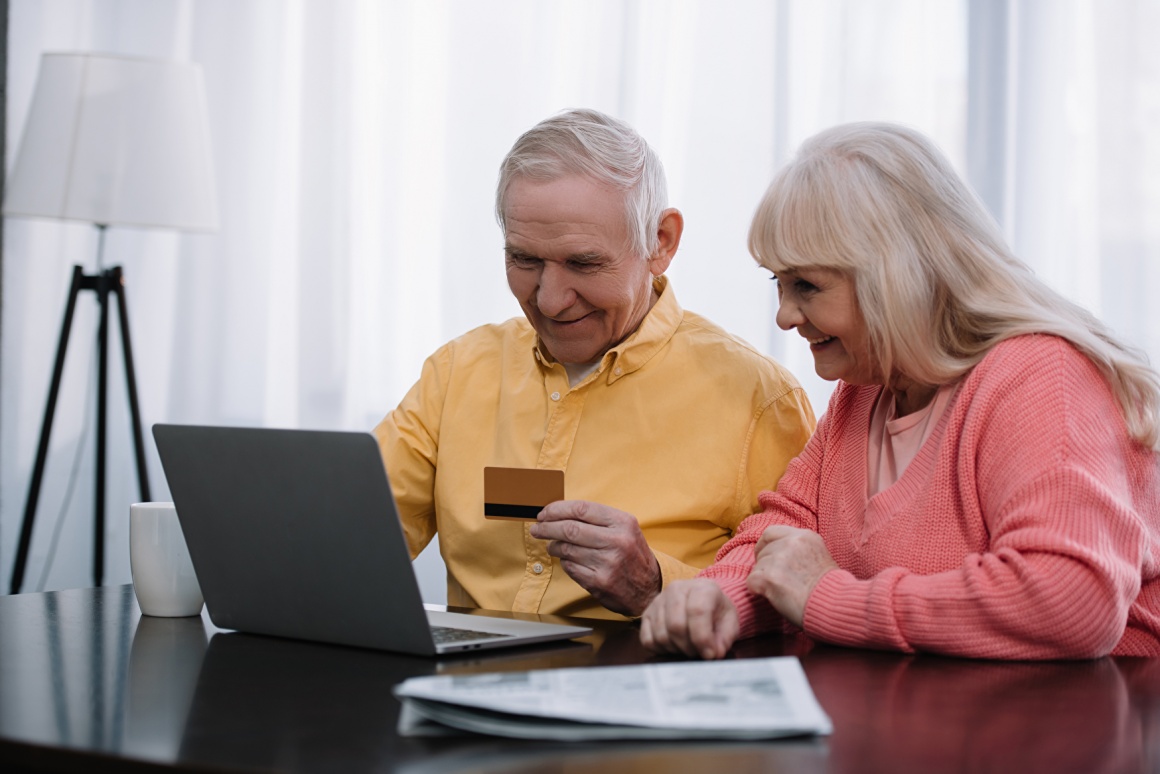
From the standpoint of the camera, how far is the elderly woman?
1110 millimetres

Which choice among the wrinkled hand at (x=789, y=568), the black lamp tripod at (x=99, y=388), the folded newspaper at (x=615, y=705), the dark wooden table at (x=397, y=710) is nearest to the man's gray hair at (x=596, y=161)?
the wrinkled hand at (x=789, y=568)

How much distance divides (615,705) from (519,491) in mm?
572

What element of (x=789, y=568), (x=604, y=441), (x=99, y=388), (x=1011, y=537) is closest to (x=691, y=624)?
(x=789, y=568)

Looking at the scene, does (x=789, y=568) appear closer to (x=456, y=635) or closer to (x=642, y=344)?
(x=456, y=635)

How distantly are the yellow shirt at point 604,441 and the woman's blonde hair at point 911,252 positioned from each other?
348 millimetres

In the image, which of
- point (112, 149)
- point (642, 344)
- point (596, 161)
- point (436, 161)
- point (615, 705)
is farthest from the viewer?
point (436, 161)

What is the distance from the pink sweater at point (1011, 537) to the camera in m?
1.09

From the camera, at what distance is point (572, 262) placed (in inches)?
65.9

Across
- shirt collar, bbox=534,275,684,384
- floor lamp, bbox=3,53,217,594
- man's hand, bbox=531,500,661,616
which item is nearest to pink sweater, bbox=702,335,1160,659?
man's hand, bbox=531,500,661,616

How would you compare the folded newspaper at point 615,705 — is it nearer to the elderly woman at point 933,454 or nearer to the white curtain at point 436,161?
the elderly woman at point 933,454

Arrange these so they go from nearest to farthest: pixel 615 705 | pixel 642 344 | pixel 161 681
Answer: pixel 615 705
pixel 161 681
pixel 642 344

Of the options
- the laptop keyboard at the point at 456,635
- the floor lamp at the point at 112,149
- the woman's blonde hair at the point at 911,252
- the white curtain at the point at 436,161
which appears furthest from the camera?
the floor lamp at the point at 112,149

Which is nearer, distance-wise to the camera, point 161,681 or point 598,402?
point 161,681

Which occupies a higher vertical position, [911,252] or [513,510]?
[911,252]
